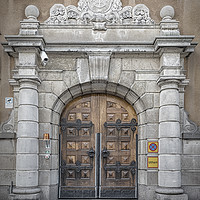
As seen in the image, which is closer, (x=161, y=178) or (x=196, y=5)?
(x=161, y=178)

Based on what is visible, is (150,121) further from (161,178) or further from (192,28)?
(192,28)

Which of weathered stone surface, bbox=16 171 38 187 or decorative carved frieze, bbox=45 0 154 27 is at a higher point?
decorative carved frieze, bbox=45 0 154 27

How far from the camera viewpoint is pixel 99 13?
7.93 metres

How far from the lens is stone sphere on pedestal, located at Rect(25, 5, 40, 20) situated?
7.79 m

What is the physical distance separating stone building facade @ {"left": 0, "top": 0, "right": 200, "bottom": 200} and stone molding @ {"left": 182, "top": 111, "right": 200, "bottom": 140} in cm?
2

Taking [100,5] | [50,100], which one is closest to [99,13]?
[100,5]

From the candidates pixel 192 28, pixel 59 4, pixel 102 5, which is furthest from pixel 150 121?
pixel 59 4

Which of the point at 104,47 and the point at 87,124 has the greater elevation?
the point at 104,47

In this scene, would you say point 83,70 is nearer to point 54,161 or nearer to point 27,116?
point 27,116

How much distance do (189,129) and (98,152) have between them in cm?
229

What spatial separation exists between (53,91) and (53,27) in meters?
1.60

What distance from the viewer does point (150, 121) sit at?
7645 mm

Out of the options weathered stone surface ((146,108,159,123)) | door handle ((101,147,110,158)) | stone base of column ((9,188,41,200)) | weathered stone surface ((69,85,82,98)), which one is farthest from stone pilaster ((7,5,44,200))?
weathered stone surface ((146,108,159,123))

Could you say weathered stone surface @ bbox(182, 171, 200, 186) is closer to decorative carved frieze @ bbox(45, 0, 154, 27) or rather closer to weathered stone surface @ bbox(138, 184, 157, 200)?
weathered stone surface @ bbox(138, 184, 157, 200)
